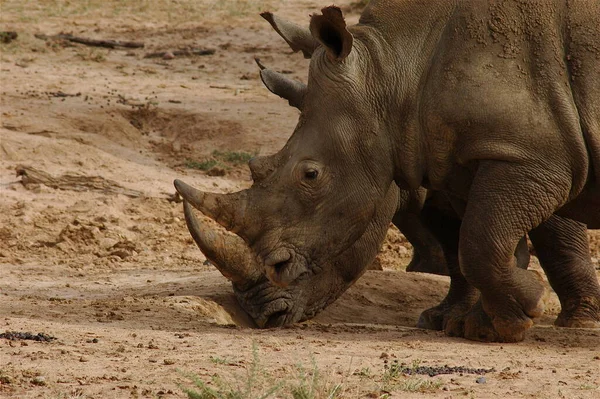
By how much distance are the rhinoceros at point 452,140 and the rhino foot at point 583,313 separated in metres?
1.03

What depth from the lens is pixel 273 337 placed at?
25.2ft

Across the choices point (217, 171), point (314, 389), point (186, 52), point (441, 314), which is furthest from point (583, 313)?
point (186, 52)

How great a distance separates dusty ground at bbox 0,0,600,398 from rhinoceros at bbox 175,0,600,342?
484mm

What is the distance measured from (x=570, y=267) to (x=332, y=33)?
8.29 feet

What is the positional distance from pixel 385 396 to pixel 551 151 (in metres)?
2.09

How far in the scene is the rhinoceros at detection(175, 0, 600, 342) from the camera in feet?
24.3

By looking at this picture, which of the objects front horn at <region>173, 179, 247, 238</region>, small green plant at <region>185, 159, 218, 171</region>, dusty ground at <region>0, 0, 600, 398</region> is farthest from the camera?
small green plant at <region>185, 159, 218, 171</region>

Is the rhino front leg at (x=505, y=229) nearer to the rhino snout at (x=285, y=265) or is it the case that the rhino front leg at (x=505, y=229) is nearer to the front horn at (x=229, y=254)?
the rhino snout at (x=285, y=265)

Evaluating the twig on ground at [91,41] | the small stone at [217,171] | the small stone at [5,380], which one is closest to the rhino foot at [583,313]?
the small stone at [5,380]

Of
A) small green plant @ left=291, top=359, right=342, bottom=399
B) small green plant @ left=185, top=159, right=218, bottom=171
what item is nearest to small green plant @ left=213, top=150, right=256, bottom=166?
small green plant @ left=185, top=159, right=218, bottom=171

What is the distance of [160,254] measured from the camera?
11.8 meters

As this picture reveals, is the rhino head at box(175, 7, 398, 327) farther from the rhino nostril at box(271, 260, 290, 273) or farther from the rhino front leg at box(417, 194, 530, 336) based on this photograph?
the rhino front leg at box(417, 194, 530, 336)

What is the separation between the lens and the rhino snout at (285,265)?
7848 mm

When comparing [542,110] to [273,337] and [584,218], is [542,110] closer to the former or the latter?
[584,218]
